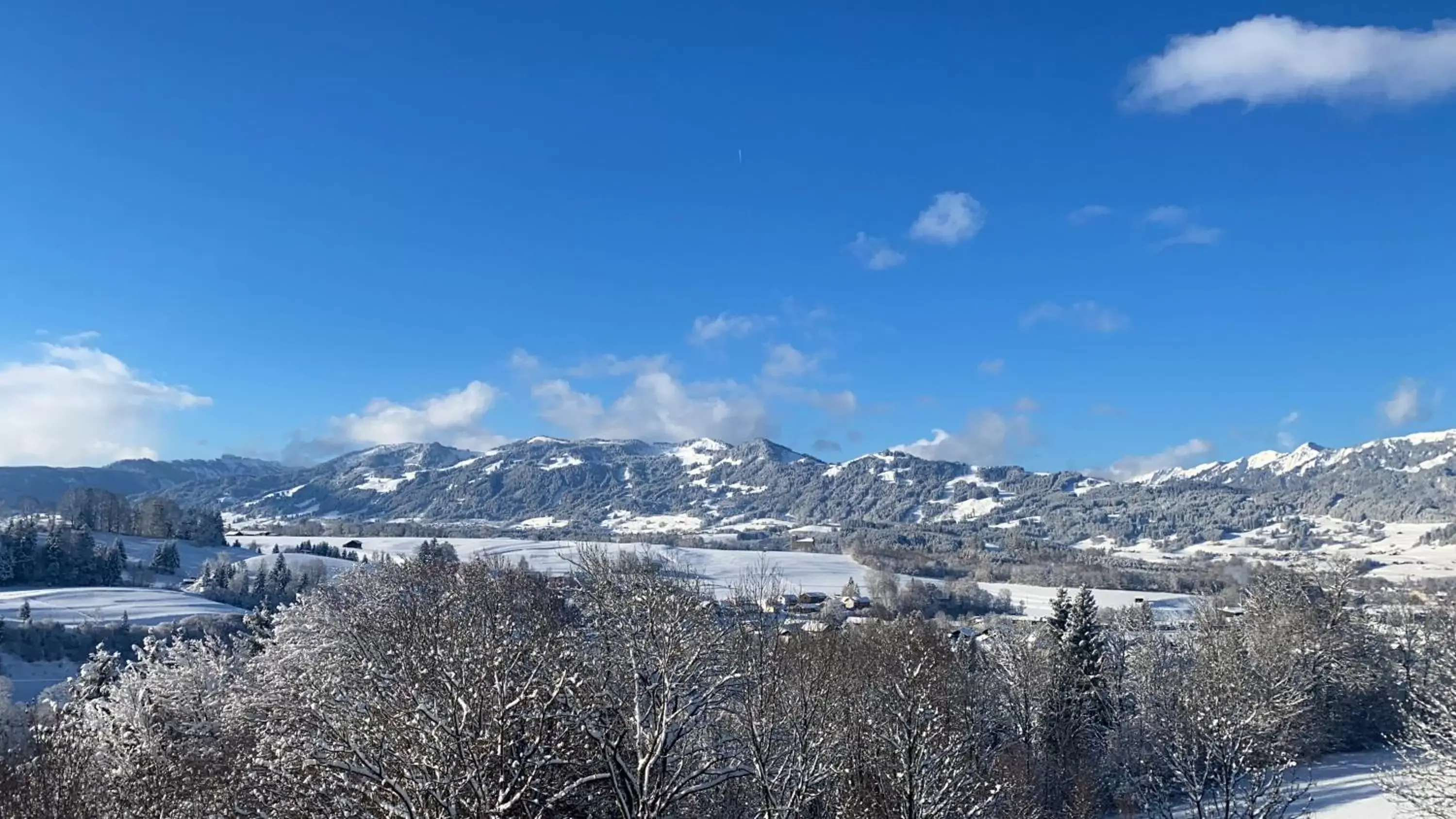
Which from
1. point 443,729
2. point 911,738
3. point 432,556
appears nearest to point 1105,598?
point 432,556

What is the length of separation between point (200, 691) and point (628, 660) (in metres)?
22.2

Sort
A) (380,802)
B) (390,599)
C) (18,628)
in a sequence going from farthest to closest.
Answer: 1. (18,628)
2. (390,599)
3. (380,802)

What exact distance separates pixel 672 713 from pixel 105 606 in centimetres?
12323

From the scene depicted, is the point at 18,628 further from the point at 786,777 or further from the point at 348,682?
the point at 786,777

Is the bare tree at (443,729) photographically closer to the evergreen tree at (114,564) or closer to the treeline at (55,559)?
the treeline at (55,559)

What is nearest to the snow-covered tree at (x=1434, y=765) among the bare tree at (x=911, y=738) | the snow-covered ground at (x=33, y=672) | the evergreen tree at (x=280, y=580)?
the bare tree at (x=911, y=738)

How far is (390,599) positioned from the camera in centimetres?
5116

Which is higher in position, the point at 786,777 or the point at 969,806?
the point at 786,777

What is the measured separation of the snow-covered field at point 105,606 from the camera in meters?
108

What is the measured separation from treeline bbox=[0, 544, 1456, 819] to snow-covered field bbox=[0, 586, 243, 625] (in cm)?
5854

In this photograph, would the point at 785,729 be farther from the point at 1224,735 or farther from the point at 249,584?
the point at 249,584

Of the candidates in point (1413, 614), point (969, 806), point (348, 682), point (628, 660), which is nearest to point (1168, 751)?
point (969, 806)

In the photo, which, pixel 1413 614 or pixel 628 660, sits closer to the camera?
pixel 628 660

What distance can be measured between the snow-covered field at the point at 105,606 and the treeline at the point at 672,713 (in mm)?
58539
